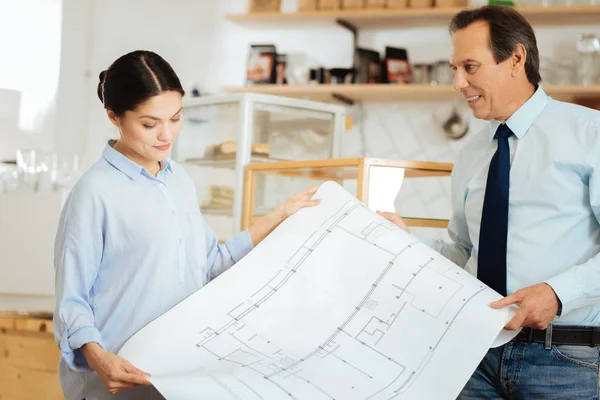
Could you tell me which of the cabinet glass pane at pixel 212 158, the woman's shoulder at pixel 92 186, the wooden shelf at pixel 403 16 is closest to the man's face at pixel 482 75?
the woman's shoulder at pixel 92 186

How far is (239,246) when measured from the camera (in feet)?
5.57

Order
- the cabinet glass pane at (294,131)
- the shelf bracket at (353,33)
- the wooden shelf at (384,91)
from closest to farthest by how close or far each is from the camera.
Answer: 1. the cabinet glass pane at (294,131)
2. the wooden shelf at (384,91)
3. the shelf bracket at (353,33)

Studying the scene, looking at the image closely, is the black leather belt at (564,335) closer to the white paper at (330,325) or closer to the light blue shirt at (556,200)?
the light blue shirt at (556,200)

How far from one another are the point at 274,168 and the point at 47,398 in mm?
1119

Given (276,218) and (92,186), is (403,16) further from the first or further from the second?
(92,186)

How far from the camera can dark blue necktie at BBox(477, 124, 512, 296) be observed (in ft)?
5.32

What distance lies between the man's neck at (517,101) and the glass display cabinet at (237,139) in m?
1.56

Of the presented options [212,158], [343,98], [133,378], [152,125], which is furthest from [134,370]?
[343,98]

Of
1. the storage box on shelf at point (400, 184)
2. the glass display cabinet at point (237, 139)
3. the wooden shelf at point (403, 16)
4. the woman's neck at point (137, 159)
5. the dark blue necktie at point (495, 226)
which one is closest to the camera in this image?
the woman's neck at point (137, 159)

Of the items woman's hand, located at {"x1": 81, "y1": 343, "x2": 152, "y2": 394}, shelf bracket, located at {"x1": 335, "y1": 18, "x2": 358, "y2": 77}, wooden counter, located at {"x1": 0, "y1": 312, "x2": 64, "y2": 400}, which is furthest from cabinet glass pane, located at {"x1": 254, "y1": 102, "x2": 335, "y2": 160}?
woman's hand, located at {"x1": 81, "y1": 343, "x2": 152, "y2": 394}

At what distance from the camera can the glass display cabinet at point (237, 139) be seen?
3264 millimetres

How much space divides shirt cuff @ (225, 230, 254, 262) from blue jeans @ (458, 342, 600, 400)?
22.9 inches

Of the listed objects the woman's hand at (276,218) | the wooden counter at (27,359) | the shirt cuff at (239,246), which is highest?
the woman's hand at (276,218)

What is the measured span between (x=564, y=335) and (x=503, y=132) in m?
0.45
